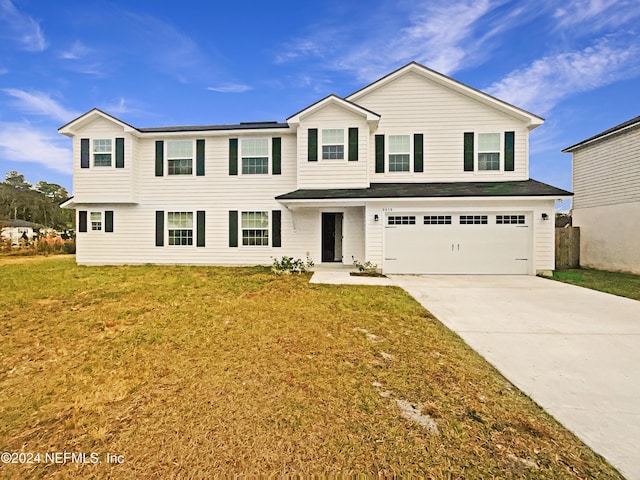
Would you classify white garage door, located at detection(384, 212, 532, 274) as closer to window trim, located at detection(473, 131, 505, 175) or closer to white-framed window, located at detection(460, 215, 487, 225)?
white-framed window, located at detection(460, 215, 487, 225)

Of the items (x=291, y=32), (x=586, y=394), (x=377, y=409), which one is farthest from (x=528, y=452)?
(x=291, y=32)

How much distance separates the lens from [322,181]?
1120 cm

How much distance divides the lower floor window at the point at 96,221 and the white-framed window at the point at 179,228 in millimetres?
2946

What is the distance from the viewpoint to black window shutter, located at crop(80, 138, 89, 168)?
39.4 ft

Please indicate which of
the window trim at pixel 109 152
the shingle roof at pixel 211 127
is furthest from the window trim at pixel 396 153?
the window trim at pixel 109 152

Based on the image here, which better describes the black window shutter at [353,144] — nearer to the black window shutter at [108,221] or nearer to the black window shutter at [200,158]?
the black window shutter at [200,158]

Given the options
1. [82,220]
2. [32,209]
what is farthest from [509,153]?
[32,209]

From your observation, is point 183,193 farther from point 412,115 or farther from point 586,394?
point 586,394

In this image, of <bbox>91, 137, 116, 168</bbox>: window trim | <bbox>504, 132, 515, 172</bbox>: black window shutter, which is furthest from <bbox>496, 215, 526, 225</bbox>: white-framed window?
<bbox>91, 137, 116, 168</bbox>: window trim

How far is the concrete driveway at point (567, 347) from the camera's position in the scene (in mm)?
2445

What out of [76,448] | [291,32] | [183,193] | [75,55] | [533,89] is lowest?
[76,448]

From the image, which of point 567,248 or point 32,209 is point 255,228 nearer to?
point 567,248

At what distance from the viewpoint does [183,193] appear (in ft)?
40.4

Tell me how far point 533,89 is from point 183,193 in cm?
1832
